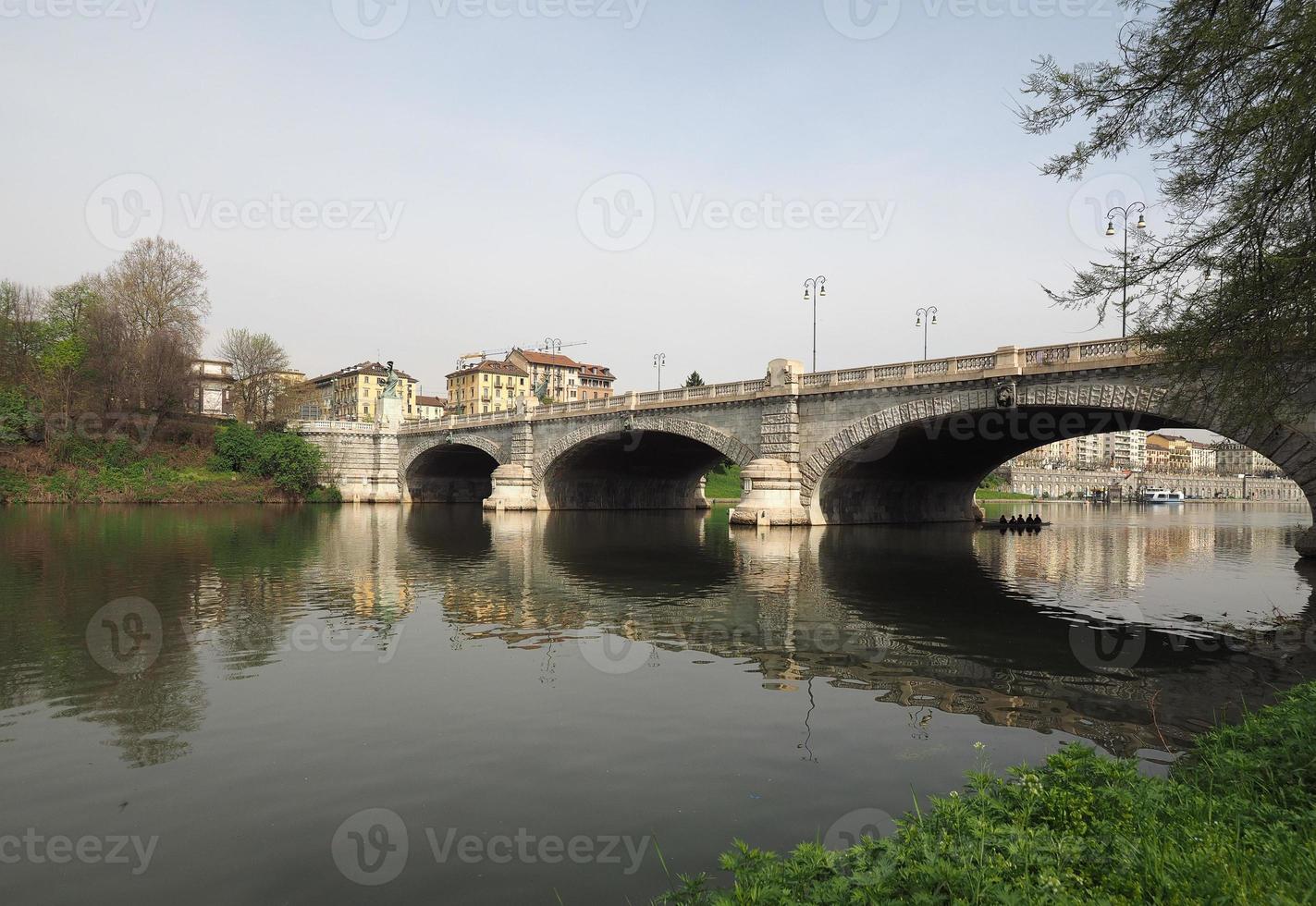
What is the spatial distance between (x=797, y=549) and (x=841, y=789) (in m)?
22.1

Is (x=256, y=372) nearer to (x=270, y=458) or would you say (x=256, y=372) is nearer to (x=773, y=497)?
(x=270, y=458)

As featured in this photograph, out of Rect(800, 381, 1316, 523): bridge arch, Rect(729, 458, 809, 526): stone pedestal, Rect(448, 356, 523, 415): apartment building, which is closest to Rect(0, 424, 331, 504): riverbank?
Rect(729, 458, 809, 526): stone pedestal

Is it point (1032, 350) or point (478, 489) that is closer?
point (1032, 350)

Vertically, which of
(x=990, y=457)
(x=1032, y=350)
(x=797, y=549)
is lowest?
(x=797, y=549)

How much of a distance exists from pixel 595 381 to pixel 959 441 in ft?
390

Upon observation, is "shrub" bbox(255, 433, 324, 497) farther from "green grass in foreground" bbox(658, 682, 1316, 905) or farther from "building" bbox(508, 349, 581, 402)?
"building" bbox(508, 349, 581, 402)

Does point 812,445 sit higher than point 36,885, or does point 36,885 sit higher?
point 812,445

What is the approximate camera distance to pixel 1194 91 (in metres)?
10.7

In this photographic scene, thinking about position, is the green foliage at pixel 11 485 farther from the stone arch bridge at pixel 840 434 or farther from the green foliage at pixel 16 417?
the stone arch bridge at pixel 840 434

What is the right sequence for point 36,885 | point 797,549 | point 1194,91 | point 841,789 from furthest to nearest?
point 797,549 < point 1194,91 < point 841,789 < point 36,885

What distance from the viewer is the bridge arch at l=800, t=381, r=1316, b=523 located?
2498 cm

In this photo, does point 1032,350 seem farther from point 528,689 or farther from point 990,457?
point 528,689

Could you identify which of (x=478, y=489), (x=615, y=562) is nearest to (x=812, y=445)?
(x=615, y=562)

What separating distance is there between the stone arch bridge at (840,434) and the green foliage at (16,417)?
19.2m
